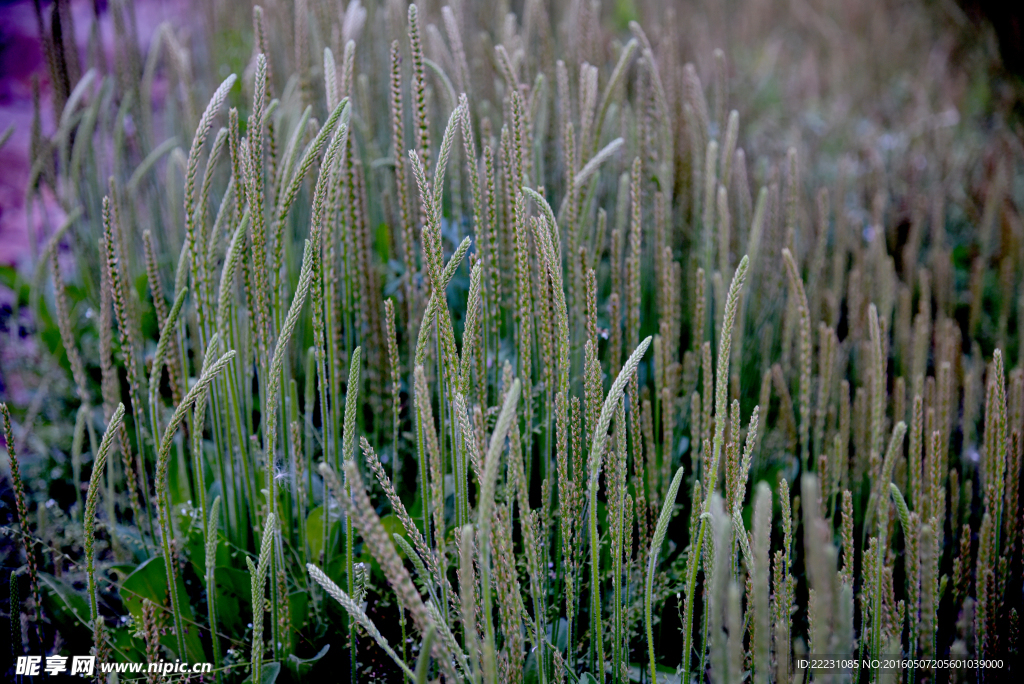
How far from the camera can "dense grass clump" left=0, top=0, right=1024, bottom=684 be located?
0.63 metres

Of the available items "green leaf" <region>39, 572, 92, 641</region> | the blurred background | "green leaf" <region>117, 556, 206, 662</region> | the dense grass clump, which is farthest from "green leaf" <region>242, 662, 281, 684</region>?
the blurred background

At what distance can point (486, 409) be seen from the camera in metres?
0.87

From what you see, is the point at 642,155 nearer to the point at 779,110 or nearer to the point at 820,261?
the point at 820,261

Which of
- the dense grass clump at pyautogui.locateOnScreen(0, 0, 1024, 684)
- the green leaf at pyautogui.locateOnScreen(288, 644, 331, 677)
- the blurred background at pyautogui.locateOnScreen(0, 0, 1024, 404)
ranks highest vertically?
the blurred background at pyautogui.locateOnScreen(0, 0, 1024, 404)

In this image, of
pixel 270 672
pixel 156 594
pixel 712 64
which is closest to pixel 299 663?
pixel 270 672

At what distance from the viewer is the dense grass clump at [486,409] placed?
24.8 inches

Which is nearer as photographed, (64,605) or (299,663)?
(299,663)

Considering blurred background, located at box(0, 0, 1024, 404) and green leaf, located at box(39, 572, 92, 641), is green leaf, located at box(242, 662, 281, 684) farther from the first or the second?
blurred background, located at box(0, 0, 1024, 404)

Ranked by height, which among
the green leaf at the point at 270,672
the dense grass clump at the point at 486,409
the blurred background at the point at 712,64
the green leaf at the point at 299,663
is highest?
the blurred background at the point at 712,64

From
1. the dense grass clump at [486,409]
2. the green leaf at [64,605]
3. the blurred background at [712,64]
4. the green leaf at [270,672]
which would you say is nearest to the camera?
the dense grass clump at [486,409]

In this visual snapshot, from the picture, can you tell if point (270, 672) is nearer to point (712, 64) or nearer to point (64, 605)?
point (64, 605)

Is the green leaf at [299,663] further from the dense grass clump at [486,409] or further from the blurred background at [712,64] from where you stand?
the blurred background at [712,64]

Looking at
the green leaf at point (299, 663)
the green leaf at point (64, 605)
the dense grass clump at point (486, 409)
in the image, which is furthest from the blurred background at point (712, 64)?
the green leaf at point (299, 663)

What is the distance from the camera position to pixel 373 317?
103 centimetres
